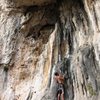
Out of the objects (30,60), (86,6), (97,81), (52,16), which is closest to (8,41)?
(30,60)

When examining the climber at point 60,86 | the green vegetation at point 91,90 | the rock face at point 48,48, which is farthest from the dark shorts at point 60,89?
the green vegetation at point 91,90

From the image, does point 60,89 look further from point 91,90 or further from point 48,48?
point 48,48

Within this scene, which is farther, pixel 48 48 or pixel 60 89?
pixel 48 48

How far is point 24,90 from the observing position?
42.8ft

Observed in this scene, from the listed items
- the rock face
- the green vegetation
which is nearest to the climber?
the rock face

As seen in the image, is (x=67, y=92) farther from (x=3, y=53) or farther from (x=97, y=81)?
(x=3, y=53)

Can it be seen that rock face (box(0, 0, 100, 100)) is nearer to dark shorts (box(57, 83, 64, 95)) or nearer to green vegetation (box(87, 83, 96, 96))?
green vegetation (box(87, 83, 96, 96))

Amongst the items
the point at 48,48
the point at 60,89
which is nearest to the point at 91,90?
the point at 60,89

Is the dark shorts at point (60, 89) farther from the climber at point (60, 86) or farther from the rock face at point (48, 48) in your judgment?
the rock face at point (48, 48)

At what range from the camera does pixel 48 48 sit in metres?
13.0

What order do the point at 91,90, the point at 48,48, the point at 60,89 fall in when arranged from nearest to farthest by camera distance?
the point at 91,90 < the point at 60,89 < the point at 48,48

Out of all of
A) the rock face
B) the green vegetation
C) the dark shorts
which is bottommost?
the green vegetation

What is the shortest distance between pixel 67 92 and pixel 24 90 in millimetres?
2654

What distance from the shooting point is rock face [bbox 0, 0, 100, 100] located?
10.2m
